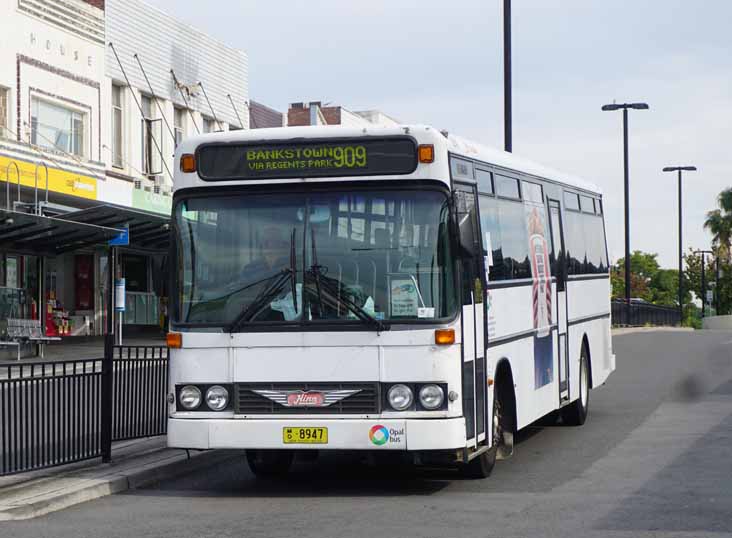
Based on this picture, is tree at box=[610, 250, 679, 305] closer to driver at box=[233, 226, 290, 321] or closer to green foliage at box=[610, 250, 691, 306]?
green foliage at box=[610, 250, 691, 306]

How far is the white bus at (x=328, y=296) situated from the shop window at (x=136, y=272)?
94.1 feet

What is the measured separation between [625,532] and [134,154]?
102 ft

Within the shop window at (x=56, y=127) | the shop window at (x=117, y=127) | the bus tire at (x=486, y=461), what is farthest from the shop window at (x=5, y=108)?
the bus tire at (x=486, y=461)

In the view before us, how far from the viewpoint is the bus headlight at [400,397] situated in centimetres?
1055

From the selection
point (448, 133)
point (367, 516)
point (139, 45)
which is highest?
point (139, 45)

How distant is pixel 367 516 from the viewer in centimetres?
987

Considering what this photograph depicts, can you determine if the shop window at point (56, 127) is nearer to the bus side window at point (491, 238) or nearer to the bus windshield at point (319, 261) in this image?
the bus side window at point (491, 238)

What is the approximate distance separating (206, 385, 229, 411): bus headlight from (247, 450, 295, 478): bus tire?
1613 mm

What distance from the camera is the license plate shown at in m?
10.5

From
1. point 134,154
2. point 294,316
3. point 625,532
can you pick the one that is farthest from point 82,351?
point 625,532

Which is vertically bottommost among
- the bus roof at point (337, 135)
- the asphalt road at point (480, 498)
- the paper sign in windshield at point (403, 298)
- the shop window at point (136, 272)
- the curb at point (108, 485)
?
the asphalt road at point (480, 498)

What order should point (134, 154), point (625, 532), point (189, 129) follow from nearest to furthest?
point (625, 532) < point (134, 154) < point (189, 129)

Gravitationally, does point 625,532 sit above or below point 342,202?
below

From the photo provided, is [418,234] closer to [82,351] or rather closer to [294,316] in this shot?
[294,316]
